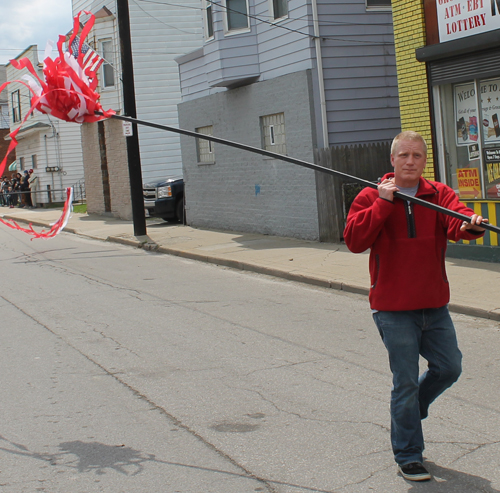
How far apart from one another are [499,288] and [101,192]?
62.9 ft

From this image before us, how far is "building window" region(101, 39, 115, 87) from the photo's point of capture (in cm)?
2567

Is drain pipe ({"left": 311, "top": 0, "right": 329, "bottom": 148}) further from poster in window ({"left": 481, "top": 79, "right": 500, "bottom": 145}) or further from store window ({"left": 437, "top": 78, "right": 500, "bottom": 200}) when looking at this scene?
poster in window ({"left": 481, "top": 79, "right": 500, "bottom": 145})

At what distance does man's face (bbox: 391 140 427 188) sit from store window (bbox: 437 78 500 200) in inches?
293

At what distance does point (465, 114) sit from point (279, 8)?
18.3 feet

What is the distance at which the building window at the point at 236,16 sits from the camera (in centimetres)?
1598

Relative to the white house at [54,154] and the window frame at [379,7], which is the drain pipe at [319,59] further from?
the white house at [54,154]

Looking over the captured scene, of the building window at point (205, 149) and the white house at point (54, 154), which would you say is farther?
the white house at point (54, 154)

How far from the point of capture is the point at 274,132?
51.5 feet

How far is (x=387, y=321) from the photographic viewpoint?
3891 mm

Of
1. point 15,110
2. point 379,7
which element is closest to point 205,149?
point 379,7

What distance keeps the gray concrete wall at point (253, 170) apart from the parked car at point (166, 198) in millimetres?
920

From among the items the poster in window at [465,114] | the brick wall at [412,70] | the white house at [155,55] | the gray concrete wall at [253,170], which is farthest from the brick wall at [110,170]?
the poster in window at [465,114]

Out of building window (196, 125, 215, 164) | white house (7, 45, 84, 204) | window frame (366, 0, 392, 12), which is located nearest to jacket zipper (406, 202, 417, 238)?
window frame (366, 0, 392, 12)

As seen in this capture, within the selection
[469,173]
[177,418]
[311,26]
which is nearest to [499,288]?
[469,173]
